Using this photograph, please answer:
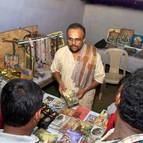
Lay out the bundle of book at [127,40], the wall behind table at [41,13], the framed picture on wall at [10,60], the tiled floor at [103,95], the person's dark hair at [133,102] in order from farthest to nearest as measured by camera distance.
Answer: the bundle of book at [127,40], the tiled floor at [103,95], the wall behind table at [41,13], the framed picture on wall at [10,60], the person's dark hair at [133,102]

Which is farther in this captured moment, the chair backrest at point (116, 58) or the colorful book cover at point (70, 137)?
the chair backrest at point (116, 58)

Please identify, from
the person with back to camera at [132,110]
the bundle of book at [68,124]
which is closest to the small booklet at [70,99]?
the bundle of book at [68,124]

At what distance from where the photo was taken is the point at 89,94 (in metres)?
2.99

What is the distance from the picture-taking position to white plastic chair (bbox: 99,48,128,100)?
435cm

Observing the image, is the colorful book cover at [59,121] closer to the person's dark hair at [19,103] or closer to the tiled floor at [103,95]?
the person's dark hair at [19,103]

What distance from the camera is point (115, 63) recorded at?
4.51m

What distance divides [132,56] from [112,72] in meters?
0.44

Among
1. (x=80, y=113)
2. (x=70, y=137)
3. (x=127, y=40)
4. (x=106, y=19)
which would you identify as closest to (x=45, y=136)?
(x=70, y=137)

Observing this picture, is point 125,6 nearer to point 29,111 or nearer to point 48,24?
point 48,24

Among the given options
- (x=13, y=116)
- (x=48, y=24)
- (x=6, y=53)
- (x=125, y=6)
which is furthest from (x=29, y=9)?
(x=13, y=116)

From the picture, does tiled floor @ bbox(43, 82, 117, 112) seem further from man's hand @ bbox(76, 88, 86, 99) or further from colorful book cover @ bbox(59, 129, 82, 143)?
colorful book cover @ bbox(59, 129, 82, 143)

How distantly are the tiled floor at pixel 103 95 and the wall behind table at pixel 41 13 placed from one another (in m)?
0.92

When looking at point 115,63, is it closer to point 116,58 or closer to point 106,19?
point 116,58

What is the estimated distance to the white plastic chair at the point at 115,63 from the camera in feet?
14.3
